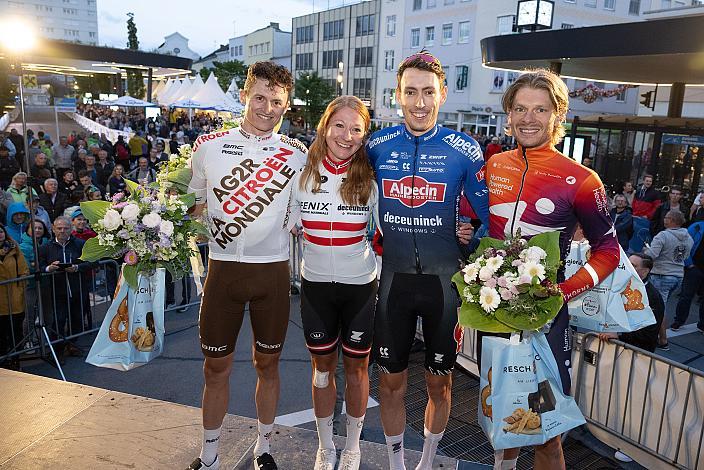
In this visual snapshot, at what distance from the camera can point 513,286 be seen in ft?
8.29

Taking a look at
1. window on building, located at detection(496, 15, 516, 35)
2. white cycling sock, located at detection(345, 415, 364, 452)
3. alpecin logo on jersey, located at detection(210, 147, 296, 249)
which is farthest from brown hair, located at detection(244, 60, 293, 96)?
window on building, located at detection(496, 15, 516, 35)

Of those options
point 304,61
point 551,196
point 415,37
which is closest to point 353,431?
point 551,196

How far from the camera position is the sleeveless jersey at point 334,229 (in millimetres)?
3223

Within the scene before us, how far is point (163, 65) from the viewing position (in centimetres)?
2473

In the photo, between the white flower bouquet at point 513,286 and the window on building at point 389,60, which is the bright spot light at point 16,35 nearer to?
the white flower bouquet at point 513,286

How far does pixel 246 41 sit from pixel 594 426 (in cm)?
8915

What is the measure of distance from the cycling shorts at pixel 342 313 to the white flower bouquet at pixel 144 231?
0.81m

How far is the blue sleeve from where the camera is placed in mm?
3105

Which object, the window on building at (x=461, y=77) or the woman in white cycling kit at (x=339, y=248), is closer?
the woman in white cycling kit at (x=339, y=248)

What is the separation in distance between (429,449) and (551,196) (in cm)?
171

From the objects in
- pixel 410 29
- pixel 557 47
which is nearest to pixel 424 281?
pixel 557 47

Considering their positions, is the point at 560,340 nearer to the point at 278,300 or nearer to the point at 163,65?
the point at 278,300

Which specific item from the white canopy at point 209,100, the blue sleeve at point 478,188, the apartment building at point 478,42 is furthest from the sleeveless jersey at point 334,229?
the apartment building at point 478,42

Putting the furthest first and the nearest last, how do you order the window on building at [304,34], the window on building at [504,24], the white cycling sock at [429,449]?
the window on building at [304,34]
the window on building at [504,24]
the white cycling sock at [429,449]
